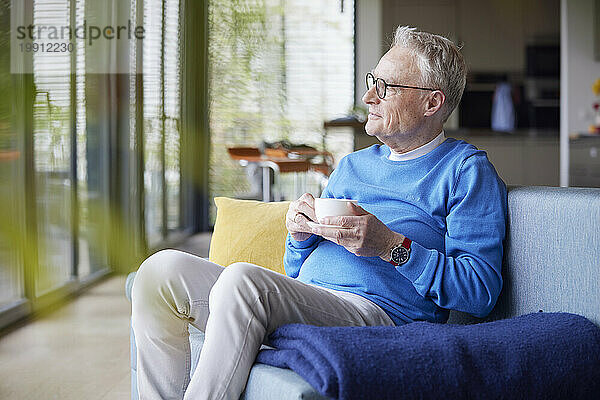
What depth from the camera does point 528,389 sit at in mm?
1215

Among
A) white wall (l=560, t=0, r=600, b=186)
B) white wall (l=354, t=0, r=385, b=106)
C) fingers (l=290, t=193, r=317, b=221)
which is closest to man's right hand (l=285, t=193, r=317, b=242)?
fingers (l=290, t=193, r=317, b=221)

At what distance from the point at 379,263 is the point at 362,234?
0.15 m

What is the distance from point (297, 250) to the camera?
1.83m

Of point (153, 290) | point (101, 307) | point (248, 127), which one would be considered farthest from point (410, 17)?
point (153, 290)

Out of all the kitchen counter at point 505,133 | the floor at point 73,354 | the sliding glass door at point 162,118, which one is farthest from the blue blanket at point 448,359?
the kitchen counter at point 505,133

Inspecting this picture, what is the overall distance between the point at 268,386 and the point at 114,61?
3716 mm

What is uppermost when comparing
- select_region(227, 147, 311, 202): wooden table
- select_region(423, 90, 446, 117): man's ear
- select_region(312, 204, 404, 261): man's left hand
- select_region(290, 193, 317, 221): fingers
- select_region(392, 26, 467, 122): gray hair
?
select_region(392, 26, 467, 122): gray hair

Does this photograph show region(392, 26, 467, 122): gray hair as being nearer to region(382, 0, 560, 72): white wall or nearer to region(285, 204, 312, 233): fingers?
region(285, 204, 312, 233): fingers

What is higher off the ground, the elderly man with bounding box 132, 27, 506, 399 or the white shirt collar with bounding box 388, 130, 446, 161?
the white shirt collar with bounding box 388, 130, 446, 161

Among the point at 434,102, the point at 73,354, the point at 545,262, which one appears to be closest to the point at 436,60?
the point at 434,102

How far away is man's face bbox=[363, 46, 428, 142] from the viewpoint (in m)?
1.78

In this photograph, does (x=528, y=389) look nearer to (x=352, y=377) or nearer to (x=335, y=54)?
(x=352, y=377)

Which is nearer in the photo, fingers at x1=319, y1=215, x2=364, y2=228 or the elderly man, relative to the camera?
the elderly man

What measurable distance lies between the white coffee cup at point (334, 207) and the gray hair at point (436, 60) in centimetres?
44
